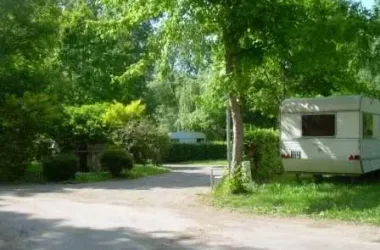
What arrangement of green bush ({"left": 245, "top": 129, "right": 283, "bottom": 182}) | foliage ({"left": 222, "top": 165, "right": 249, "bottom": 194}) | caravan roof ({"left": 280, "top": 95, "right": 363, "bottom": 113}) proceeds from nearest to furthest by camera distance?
foliage ({"left": 222, "top": 165, "right": 249, "bottom": 194}) < caravan roof ({"left": 280, "top": 95, "right": 363, "bottom": 113}) < green bush ({"left": 245, "top": 129, "right": 283, "bottom": 182})

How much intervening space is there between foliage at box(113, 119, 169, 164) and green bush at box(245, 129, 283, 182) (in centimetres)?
982

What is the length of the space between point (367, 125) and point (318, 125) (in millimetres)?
1427

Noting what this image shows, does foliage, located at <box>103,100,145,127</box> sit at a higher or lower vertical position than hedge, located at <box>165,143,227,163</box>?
higher

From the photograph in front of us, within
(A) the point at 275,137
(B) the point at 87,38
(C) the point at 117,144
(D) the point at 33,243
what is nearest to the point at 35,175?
(C) the point at 117,144

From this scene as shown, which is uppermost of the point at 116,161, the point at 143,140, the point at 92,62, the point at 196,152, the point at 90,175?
the point at 92,62

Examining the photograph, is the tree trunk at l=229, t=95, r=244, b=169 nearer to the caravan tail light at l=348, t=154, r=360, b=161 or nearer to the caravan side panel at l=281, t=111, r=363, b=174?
the caravan side panel at l=281, t=111, r=363, b=174

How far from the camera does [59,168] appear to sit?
21.7 meters

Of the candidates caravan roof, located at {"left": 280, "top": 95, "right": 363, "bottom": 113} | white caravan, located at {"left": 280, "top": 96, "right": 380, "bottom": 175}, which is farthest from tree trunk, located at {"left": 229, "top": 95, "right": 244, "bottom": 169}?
caravan roof, located at {"left": 280, "top": 95, "right": 363, "bottom": 113}

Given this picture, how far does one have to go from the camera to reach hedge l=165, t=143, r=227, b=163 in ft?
150

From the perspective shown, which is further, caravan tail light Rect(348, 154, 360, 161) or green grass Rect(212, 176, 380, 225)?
caravan tail light Rect(348, 154, 360, 161)

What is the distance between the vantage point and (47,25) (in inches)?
1009

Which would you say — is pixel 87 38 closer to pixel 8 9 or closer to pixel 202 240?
pixel 8 9

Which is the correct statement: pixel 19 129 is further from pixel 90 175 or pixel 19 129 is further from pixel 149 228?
pixel 149 228

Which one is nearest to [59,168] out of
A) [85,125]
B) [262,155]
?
[85,125]
